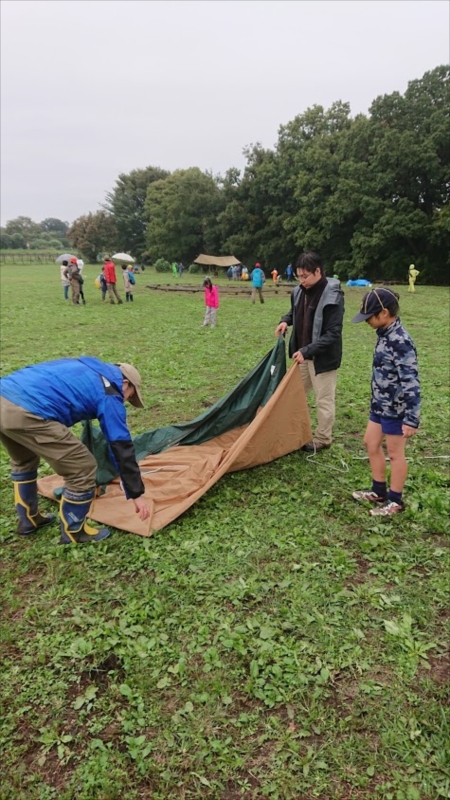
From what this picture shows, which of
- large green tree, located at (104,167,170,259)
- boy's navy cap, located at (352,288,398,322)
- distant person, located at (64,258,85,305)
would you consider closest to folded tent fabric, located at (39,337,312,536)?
boy's navy cap, located at (352,288,398,322)

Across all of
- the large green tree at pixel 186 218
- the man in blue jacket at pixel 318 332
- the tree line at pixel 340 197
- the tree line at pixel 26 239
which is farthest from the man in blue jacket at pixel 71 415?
the tree line at pixel 26 239

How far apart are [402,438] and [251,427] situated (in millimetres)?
1391

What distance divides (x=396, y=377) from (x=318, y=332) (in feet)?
4.09

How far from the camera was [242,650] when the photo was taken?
2570 mm

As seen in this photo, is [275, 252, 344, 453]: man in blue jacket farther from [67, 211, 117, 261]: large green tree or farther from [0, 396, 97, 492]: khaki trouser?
[67, 211, 117, 261]: large green tree

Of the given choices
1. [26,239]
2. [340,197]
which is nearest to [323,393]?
[340,197]

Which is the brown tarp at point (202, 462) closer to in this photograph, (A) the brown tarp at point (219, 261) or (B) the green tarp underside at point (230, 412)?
(B) the green tarp underside at point (230, 412)

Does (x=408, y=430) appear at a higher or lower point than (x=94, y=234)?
lower

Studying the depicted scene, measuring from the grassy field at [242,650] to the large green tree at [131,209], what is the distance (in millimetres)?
60649

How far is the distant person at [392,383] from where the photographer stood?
3352 millimetres

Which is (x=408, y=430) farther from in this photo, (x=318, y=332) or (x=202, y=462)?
(x=202, y=462)

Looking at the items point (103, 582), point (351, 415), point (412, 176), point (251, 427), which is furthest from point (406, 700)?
point (412, 176)

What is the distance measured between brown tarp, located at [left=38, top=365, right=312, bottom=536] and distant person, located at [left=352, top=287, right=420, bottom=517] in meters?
1.00

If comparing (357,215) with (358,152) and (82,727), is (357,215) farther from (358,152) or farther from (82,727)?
(82,727)
